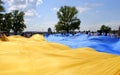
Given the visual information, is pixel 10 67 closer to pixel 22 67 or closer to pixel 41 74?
pixel 22 67

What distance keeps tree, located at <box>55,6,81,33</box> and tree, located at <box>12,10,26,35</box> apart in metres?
7.09

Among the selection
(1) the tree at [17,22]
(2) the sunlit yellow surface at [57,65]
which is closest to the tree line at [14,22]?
(1) the tree at [17,22]

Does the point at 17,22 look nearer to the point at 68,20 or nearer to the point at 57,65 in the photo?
the point at 68,20

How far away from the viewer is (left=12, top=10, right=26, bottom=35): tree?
5181 centimetres

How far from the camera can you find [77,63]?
439 centimetres

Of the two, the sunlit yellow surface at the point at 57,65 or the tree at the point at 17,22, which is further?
the tree at the point at 17,22

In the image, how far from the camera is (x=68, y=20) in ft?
174

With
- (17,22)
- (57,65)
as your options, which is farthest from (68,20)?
(57,65)

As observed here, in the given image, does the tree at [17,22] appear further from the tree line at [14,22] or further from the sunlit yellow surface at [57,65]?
the sunlit yellow surface at [57,65]

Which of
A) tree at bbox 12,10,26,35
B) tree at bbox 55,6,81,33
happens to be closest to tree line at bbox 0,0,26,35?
tree at bbox 12,10,26,35

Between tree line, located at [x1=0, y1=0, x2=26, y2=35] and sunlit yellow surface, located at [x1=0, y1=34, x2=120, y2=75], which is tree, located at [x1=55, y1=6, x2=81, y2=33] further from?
sunlit yellow surface, located at [x1=0, y1=34, x2=120, y2=75]

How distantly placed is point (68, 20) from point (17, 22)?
9958mm

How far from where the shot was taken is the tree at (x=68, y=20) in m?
52.8

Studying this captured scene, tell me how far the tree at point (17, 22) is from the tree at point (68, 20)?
23.3 feet
